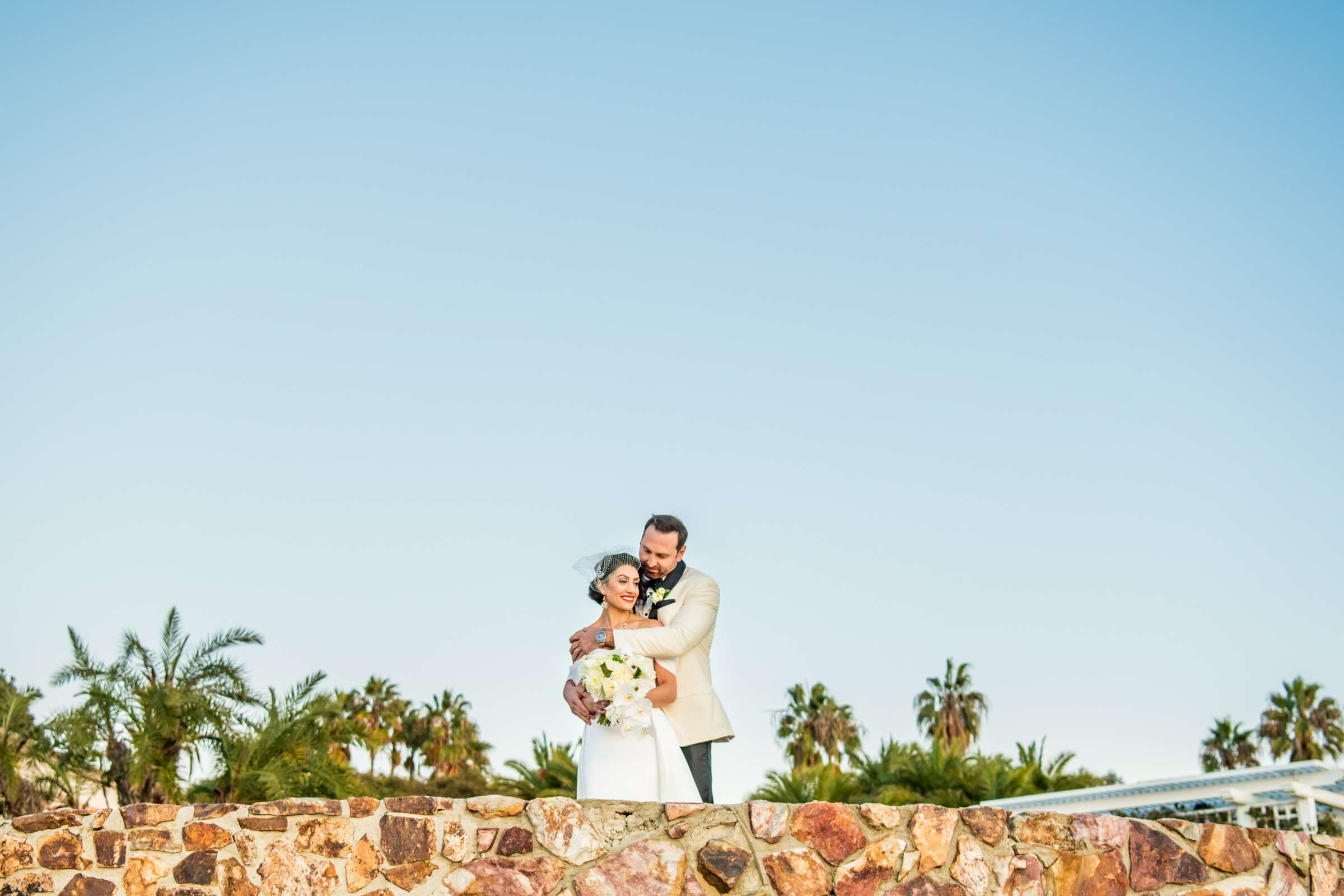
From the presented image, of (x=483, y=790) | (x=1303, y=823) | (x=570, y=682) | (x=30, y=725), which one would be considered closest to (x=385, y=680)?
(x=483, y=790)

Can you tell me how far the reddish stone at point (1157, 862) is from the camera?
5.71 metres

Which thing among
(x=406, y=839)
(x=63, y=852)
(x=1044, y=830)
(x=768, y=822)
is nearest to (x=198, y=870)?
(x=63, y=852)

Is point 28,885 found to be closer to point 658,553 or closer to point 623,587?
point 623,587

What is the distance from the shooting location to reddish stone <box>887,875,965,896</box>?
17.2 ft

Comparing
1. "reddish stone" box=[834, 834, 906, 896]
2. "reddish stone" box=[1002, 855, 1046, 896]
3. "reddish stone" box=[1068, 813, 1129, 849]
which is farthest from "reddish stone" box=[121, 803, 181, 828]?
"reddish stone" box=[1068, 813, 1129, 849]

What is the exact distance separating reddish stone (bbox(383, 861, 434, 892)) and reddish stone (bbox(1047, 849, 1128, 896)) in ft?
8.87

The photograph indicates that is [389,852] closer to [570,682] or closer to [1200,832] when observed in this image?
[570,682]

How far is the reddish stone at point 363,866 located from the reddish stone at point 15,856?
1275mm

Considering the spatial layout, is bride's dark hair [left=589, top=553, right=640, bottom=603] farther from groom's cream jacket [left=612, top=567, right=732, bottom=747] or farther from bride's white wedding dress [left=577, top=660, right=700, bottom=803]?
bride's white wedding dress [left=577, top=660, right=700, bottom=803]

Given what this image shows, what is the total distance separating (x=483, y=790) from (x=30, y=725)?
64.2 ft

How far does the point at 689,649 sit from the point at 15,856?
312cm

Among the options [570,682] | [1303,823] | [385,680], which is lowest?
[1303,823]

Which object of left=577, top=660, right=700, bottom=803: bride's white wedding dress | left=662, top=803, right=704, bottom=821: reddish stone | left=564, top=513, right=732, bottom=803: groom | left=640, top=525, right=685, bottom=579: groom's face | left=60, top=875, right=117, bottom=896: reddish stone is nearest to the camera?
left=60, top=875, right=117, bottom=896: reddish stone

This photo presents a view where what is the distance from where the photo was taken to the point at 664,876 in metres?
5.05
